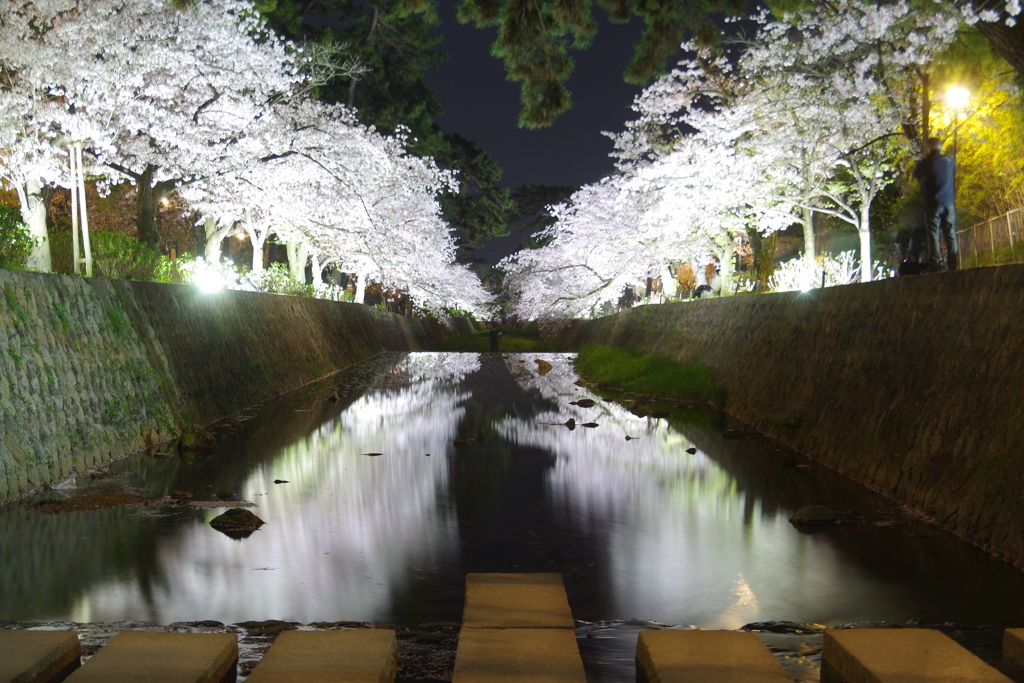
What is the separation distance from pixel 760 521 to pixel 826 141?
581 inches

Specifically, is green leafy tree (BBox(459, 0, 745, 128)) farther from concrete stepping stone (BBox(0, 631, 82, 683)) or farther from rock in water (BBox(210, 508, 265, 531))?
concrete stepping stone (BBox(0, 631, 82, 683))

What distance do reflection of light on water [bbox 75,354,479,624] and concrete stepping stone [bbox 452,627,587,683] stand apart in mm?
1215

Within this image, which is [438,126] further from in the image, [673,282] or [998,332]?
[998,332]

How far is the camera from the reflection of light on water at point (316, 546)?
5258 millimetres

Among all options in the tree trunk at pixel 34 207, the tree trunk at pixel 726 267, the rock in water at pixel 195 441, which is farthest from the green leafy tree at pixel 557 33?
the tree trunk at pixel 726 267

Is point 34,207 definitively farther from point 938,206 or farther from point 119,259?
point 938,206

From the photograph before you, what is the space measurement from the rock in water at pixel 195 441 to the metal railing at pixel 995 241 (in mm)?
11409

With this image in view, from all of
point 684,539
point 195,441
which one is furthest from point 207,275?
point 684,539

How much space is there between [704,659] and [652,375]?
15.8 meters

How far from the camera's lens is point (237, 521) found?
7.16 m

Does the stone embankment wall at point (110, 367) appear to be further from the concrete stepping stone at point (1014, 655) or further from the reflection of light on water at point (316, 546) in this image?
the concrete stepping stone at point (1014, 655)

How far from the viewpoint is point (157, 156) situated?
65.0 ft

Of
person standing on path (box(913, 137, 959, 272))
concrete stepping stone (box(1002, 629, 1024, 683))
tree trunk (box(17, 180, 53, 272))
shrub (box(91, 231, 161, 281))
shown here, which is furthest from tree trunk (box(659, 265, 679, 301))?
concrete stepping stone (box(1002, 629, 1024, 683))

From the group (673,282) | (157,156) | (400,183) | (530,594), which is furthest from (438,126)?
(530,594)
